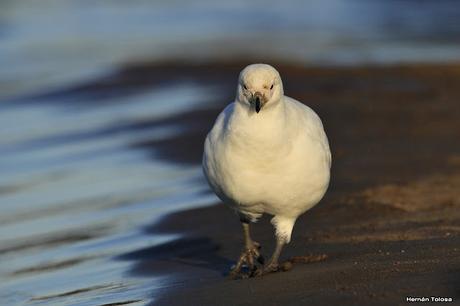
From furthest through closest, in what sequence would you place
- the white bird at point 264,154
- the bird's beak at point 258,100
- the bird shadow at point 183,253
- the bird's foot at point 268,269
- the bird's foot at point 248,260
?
the bird shadow at point 183,253 < the bird's foot at point 248,260 < the bird's foot at point 268,269 < the white bird at point 264,154 < the bird's beak at point 258,100

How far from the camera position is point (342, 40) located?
21.7 metres

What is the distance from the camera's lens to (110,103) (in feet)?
59.4

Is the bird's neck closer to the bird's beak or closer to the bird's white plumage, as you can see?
the bird's white plumage

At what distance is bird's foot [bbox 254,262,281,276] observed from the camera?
8461 mm

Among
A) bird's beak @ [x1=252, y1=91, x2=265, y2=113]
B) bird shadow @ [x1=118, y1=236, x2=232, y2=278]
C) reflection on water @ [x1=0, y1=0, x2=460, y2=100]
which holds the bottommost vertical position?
bird shadow @ [x1=118, y1=236, x2=232, y2=278]

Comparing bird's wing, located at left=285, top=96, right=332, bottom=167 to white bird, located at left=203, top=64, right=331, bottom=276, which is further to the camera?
bird's wing, located at left=285, top=96, right=332, bottom=167

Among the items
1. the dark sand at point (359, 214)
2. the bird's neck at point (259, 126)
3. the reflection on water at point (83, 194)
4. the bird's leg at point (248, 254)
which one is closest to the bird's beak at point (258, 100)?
the bird's neck at point (259, 126)

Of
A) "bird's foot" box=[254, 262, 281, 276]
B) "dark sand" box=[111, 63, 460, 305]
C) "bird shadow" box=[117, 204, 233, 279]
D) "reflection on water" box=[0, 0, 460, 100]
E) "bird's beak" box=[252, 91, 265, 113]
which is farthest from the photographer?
"reflection on water" box=[0, 0, 460, 100]

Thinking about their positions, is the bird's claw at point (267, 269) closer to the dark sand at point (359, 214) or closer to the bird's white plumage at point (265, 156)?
the dark sand at point (359, 214)

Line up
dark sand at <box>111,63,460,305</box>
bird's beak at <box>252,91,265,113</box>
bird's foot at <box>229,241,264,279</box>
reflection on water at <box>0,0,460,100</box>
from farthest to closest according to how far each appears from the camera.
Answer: reflection on water at <box>0,0,460,100</box> < bird's foot at <box>229,241,264,279</box> < bird's beak at <box>252,91,265,113</box> < dark sand at <box>111,63,460,305</box>

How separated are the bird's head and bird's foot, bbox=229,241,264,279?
51.1 inches

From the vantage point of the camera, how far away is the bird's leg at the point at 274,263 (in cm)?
848

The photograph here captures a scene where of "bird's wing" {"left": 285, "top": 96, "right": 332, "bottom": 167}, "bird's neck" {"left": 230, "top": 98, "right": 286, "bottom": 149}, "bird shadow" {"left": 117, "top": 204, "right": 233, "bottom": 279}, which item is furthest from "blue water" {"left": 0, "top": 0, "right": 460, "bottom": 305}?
"bird's wing" {"left": 285, "top": 96, "right": 332, "bottom": 167}

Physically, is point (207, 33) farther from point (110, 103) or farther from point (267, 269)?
point (267, 269)
